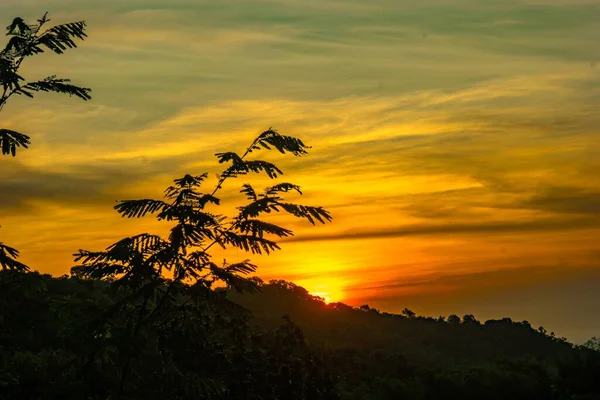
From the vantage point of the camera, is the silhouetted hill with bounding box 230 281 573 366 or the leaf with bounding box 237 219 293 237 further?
the silhouetted hill with bounding box 230 281 573 366

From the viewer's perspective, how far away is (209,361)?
2792 centimetres

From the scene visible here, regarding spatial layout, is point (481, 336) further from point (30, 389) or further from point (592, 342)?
point (30, 389)

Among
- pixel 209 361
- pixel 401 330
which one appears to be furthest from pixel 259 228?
pixel 401 330

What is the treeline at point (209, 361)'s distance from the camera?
16.0 meters

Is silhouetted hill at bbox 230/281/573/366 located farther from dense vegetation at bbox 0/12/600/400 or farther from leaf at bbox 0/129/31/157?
A: leaf at bbox 0/129/31/157

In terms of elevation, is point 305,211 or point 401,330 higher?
point 401,330

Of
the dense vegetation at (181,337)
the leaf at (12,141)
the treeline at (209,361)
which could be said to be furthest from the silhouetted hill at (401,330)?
the leaf at (12,141)

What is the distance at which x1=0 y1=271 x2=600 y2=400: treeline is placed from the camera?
1602 cm

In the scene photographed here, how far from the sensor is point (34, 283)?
61.1 ft

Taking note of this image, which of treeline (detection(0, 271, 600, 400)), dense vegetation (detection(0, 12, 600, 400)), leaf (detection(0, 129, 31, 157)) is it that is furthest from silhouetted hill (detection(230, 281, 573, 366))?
leaf (detection(0, 129, 31, 157))

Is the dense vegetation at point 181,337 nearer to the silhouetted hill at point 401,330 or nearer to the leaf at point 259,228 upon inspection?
the leaf at point 259,228

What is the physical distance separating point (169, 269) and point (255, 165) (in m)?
2.32

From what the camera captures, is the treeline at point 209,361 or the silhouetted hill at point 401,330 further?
the silhouetted hill at point 401,330

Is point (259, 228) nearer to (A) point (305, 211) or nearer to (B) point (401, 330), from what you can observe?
(A) point (305, 211)
